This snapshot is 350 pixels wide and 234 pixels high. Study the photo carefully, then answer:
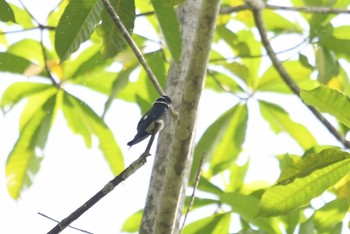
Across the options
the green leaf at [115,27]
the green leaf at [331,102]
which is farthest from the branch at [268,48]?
the green leaf at [331,102]

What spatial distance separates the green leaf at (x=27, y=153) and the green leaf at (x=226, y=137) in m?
0.68

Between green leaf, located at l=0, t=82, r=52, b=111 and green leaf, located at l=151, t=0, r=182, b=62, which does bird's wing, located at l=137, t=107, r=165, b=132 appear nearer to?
green leaf, located at l=151, t=0, r=182, b=62

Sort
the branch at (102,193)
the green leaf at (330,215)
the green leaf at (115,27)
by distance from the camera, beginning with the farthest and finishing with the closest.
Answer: the green leaf at (330,215) → the green leaf at (115,27) → the branch at (102,193)

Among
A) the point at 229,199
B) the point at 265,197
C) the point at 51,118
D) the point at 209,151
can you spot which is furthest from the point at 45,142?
the point at 265,197

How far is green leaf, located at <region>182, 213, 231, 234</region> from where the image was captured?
11.4 ft

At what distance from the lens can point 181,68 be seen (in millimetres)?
2881

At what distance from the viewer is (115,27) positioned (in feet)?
8.79

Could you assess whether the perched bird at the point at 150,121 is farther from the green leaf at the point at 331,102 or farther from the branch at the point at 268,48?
the branch at the point at 268,48

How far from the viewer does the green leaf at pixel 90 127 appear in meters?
3.59

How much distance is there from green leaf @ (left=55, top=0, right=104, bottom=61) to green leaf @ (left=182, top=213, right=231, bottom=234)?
1.17m

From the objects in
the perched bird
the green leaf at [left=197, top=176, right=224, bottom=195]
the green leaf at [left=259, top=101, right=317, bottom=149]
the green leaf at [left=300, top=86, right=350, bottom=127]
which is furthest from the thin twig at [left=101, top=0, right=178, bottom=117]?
the green leaf at [left=259, top=101, right=317, bottom=149]

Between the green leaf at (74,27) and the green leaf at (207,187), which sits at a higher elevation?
the green leaf at (207,187)

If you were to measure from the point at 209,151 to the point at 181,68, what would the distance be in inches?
36.9

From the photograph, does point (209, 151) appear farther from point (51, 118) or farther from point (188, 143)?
point (188, 143)
